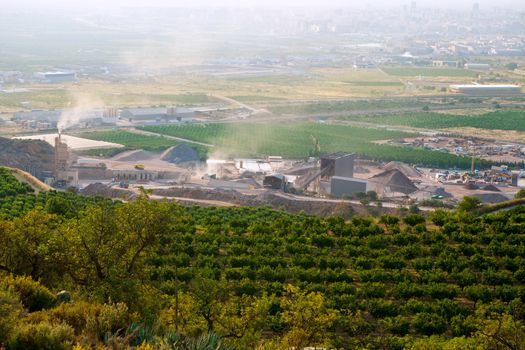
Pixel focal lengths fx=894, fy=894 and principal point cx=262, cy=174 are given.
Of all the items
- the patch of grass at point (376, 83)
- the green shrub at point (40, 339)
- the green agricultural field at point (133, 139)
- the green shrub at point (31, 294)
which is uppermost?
the green shrub at point (40, 339)

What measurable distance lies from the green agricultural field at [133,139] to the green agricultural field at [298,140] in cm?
157

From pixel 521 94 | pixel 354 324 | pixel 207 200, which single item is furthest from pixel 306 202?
pixel 521 94

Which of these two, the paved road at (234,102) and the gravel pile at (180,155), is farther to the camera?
the paved road at (234,102)

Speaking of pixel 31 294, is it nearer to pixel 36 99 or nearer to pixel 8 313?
pixel 8 313

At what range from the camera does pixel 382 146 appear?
38.2 meters

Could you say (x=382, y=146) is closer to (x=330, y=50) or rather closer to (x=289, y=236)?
(x=289, y=236)

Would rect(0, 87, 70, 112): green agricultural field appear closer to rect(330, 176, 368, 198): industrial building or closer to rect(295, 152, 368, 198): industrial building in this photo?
rect(295, 152, 368, 198): industrial building

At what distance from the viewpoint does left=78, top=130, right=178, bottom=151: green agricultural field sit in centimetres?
3686

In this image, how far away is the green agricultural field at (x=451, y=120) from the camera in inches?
1773

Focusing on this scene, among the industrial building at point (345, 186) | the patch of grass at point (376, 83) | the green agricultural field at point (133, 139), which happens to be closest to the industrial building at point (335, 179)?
the industrial building at point (345, 186)

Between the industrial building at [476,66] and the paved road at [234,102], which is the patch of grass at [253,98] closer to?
the paved road at [234,102]

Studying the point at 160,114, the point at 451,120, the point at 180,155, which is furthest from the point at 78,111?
the point at 451,120

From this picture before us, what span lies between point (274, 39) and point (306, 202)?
90700mm

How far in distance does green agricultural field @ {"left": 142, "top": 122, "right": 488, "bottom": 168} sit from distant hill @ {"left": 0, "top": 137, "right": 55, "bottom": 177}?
7.21 metres
